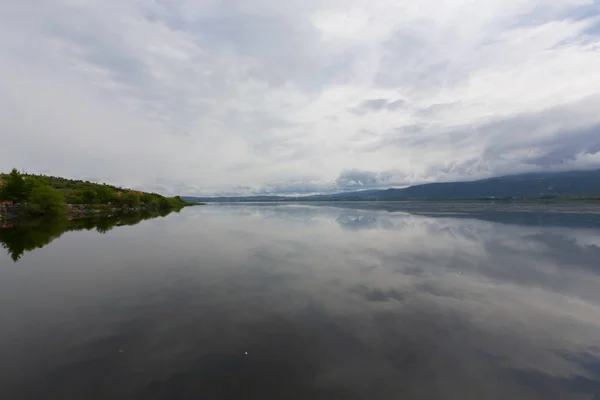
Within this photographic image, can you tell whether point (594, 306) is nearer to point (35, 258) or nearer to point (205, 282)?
point (205, 282)

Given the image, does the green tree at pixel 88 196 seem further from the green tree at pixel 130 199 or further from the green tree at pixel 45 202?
the green tree at pixel 45 202

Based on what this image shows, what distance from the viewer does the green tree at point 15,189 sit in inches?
3201

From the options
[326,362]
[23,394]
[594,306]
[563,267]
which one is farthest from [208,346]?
[563,267]

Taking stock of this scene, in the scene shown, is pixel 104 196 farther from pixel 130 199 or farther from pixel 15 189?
pixel 15 189

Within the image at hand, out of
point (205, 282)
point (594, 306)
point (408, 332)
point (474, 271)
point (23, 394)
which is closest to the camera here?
point (23, 394)

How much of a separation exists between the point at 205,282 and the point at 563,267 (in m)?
26.0

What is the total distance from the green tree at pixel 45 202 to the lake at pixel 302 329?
68524mm

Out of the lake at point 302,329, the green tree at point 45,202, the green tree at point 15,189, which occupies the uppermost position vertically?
the green tree at point 15,189

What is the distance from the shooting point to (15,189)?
270 feet

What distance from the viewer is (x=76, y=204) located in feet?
360

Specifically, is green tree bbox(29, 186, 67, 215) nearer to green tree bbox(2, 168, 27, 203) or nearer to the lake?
green tree bbox(2, 168, 27, 203)

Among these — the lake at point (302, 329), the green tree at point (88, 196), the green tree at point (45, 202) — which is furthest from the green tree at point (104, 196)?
the lake at point (302, 329)

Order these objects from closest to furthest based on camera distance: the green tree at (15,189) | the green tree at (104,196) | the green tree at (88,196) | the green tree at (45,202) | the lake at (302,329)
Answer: the lake at (302,329)
the green tree at (45,202)
the green tree at (15,189)
the green tree at (88,196)
the green tree at (104,196)

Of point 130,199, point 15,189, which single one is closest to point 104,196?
point 130,199
